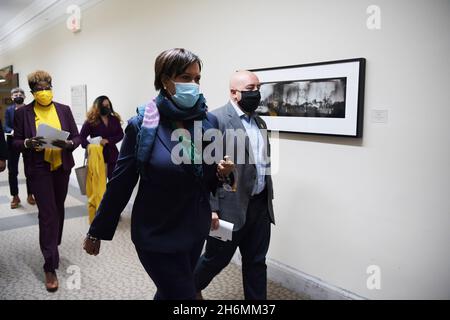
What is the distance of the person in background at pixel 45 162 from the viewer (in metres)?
2.73

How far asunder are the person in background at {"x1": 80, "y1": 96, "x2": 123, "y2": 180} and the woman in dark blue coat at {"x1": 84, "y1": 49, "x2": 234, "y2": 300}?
2651 millimetres

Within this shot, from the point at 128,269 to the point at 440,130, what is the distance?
2475 millimetres

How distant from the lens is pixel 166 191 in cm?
146

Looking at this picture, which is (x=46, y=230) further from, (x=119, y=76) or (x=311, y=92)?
(x=119, y=76)

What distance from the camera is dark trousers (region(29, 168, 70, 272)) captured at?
2738 millimetres

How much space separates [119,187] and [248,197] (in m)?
0.85

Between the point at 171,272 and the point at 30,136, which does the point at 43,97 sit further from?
the point at 171,272

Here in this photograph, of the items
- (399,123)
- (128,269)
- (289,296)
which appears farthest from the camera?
(128,269)

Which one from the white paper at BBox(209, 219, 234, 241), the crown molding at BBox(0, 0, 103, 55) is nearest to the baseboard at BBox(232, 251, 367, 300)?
the white paper at BBox(209, 219, 234, 241)

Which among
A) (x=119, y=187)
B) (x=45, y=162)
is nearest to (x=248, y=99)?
(x=119, y=187)

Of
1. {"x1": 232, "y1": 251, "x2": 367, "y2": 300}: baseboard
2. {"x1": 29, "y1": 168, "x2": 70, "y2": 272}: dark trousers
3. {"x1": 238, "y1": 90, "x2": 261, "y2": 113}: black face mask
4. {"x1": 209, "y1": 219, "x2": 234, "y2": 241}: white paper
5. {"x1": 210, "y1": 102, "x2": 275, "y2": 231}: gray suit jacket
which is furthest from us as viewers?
{"x1": 29, "y1": 168, "x2": 70, "y2": 272}: dark trousers

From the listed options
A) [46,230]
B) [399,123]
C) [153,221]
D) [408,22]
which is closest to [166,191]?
[153,221]

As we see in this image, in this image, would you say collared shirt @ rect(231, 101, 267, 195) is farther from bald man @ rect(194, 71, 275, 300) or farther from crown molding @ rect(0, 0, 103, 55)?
crown molding @ rect(0, 0, 103, 55)

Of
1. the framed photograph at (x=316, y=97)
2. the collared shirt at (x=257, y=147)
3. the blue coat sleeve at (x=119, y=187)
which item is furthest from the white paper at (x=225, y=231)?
the framed photograph at (x=316, y=97)
